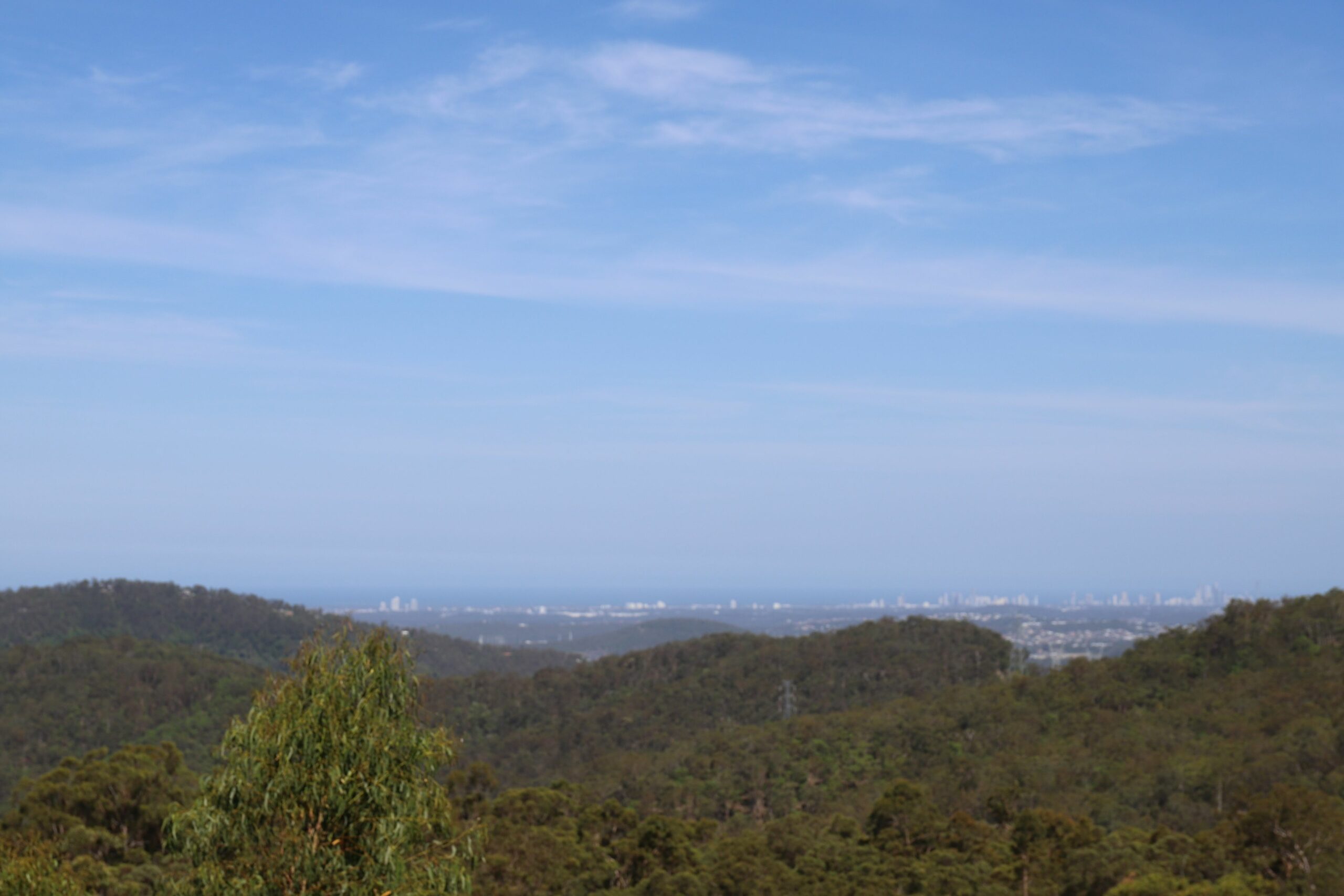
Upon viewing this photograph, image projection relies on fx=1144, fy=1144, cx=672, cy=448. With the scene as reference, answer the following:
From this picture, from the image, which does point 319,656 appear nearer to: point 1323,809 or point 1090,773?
point 1323,809

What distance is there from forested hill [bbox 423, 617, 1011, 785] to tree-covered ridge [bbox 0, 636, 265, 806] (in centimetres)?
1885

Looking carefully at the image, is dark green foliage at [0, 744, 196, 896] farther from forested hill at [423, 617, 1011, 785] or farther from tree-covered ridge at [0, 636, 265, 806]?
forested hill at [423, 617, 1011, 785]

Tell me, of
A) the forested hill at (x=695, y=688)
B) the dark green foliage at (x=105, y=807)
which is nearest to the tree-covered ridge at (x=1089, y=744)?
the forested hill at (x=695, y=688)

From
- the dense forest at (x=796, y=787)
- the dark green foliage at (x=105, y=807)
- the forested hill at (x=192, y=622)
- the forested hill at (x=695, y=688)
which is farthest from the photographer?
the forested hill at (x=192, y=622)

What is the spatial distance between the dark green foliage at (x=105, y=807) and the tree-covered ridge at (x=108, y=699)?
48.7 m

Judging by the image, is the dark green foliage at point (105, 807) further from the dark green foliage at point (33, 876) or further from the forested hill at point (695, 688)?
the forested hill at point (695, 688)

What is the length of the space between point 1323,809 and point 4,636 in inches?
6716

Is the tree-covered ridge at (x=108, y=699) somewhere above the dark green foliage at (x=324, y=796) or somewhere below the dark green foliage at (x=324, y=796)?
below

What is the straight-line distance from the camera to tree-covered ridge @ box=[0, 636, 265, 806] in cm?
8981

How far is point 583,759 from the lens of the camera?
90.1m

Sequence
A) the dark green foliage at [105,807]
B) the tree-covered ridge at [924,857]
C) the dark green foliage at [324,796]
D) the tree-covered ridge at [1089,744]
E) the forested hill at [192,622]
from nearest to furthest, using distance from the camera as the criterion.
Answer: the dark green foliage at [324,796] → the tree-covered ridge at [924,857] → the dark green foliage at [105,807] → the tree-covered ridge at [1089,744] → the forested hill at [192,622]

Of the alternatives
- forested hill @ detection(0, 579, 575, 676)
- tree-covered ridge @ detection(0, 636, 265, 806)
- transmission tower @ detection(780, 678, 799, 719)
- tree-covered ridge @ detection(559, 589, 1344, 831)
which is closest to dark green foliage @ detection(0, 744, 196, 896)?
tree-covered ridge @ detection(559, 589, 1344, 831)

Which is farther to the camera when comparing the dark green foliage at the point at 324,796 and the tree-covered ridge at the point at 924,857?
the tree-covered ridge at the point at 924,857

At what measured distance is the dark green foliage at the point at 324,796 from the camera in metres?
11.2
